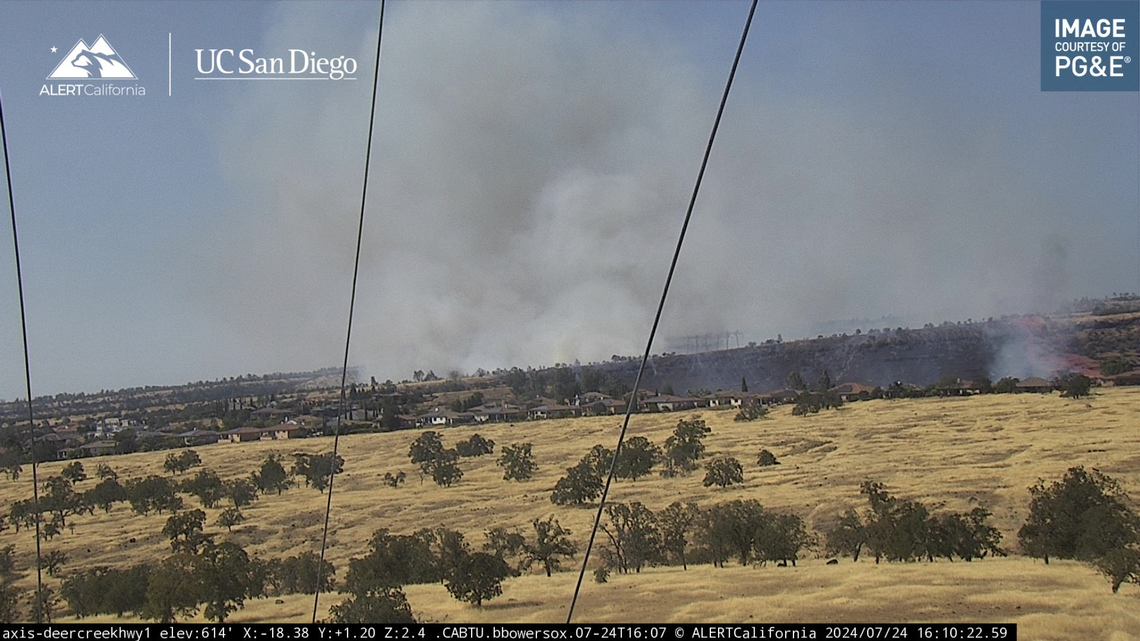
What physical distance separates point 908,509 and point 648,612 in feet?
25.0

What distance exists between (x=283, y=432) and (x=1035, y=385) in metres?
28.1

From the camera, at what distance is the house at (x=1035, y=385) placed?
1272 inches

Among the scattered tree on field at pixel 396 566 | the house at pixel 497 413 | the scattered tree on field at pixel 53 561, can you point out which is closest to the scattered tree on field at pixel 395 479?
the scattered tree on field at pixel 396 566

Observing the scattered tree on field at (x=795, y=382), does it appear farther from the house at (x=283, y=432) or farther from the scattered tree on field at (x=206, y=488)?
the scattered tree on field at (x=206, y=488)

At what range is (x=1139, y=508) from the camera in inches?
738

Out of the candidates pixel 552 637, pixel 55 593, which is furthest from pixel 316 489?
pixel 552 637

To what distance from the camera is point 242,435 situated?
99.3ft

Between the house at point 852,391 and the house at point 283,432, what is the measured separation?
66.9 ft

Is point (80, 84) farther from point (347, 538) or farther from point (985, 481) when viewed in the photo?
point (985, 481)

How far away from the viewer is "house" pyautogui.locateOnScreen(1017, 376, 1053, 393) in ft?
106

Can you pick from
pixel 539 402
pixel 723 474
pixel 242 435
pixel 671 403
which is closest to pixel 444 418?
pixel 539 402

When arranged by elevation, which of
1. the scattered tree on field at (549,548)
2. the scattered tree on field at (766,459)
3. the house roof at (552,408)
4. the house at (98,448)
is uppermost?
the house roof at (552,408)

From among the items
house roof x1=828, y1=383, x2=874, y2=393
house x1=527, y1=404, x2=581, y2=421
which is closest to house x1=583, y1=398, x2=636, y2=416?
house x1=527, y1=404, x2=581, y2=421

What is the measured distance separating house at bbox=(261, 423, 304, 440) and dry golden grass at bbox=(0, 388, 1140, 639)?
4.50 feet
